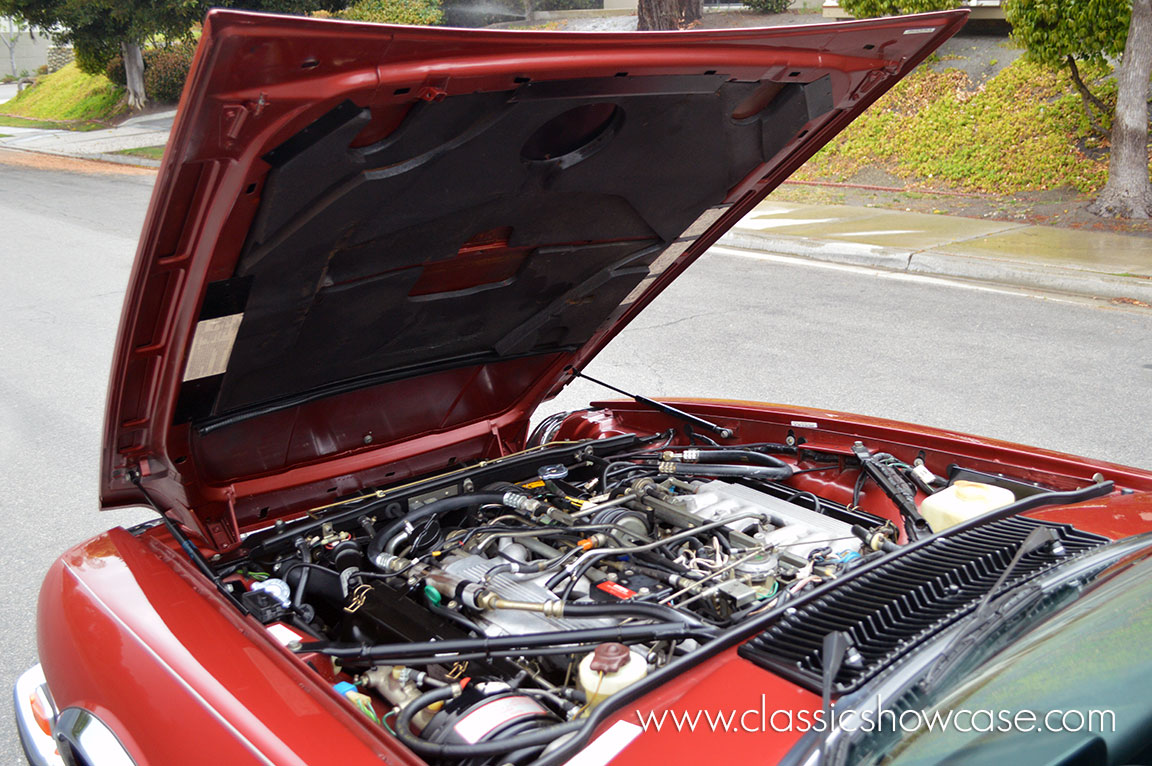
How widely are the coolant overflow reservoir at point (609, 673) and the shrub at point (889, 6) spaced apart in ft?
44.2

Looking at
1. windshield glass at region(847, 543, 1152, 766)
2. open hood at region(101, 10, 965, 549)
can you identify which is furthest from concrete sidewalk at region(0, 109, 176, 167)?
windshield glass at region(847, 543, 1152, 766)

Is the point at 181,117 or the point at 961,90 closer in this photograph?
the point at 181,117

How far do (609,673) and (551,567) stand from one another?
0.68 meters

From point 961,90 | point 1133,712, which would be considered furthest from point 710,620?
point 961,90

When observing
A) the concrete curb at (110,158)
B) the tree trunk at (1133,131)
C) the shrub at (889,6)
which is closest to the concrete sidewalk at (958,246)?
the tree trunk at (1133,131)

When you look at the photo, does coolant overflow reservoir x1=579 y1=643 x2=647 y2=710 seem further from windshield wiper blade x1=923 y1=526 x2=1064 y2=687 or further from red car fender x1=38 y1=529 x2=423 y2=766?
windshield wiper blade x1=923 y1=526 x2=1064 y2=687

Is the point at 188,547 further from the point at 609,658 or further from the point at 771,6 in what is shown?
the point at 771,6

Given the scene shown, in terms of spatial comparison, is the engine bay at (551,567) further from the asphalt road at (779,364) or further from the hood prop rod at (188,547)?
the asphalt road at (779,364)

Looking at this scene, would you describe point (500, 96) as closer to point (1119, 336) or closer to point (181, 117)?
point (181, 117)

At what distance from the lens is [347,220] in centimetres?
202

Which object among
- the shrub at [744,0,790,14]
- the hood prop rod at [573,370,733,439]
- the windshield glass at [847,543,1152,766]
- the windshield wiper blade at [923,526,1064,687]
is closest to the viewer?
the windshield glass at [847,543,1152,766]

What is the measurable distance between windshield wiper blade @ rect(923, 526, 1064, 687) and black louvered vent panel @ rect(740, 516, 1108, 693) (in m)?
0.02

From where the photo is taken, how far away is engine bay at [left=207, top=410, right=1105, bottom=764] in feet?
6.07

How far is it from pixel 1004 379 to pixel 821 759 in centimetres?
511
